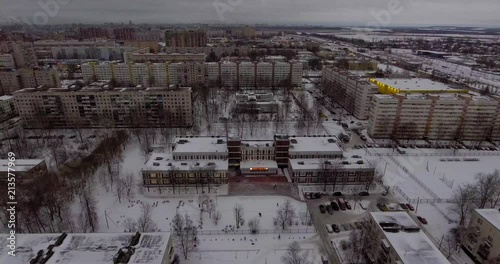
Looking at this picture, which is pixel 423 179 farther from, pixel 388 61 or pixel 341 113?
pixel 388 61

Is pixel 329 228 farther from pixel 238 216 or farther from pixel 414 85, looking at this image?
pixel 414 85

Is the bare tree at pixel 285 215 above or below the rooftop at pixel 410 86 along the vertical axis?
below

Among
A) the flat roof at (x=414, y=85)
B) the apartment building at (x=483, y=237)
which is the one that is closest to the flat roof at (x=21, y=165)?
the apartment building at (x=483, y=237)

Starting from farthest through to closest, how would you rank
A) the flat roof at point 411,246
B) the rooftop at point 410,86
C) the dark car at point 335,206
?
the rooftop at point 410,86 < the dark car at point 335,206 < the flat roof at point 411,246

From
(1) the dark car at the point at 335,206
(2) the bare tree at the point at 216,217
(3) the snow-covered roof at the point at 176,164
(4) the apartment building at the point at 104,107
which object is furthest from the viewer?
(4) the apartment building at the point at 104,107

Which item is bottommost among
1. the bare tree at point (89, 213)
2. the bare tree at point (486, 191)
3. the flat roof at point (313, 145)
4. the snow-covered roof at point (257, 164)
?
the bare tree at point (89, 213)

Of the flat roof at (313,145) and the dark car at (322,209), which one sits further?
the flat roof at (313,145)

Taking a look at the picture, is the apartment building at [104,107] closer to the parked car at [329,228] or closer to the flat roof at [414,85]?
the parked car at [329,228]
